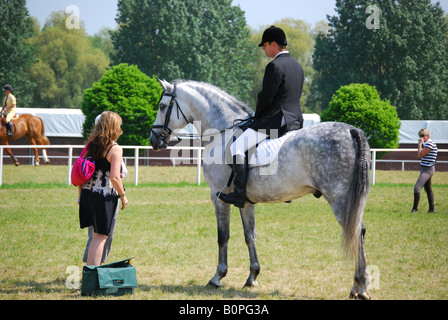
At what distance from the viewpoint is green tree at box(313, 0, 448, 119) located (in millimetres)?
40312

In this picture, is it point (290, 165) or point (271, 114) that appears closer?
point (290, 165)

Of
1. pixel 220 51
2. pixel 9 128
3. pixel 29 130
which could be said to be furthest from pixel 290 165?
pixel 220 51

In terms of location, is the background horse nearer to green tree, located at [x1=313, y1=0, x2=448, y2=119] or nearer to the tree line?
the tree line

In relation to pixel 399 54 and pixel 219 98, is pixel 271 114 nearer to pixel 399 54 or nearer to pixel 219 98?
pixel 219 98

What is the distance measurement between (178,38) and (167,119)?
38.1 m

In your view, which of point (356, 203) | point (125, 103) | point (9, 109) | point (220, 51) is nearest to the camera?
point (356, 203)

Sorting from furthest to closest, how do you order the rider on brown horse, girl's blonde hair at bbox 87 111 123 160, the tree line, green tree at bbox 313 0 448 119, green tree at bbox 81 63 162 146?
the tree line
green tree at bbox 313 0 448 119
green tree at bbox 81 63 162 146
the rider on brown horse
girl's blonde hair at bbox 87 111 123 160

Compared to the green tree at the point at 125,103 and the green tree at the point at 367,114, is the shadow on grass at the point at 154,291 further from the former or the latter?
the green tree at the point at 125,103

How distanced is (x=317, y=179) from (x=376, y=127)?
2299 cm

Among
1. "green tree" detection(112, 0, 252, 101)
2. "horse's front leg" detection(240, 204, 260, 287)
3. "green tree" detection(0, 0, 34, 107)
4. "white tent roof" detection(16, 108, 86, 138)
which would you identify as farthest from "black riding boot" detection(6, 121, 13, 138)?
"green tree" detection(112, 0, 252, 101)

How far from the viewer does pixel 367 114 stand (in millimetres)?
27094

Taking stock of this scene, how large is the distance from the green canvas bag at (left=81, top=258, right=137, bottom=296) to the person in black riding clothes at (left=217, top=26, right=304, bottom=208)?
1.40 metres

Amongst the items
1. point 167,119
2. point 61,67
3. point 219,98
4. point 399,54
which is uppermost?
point 399,54
